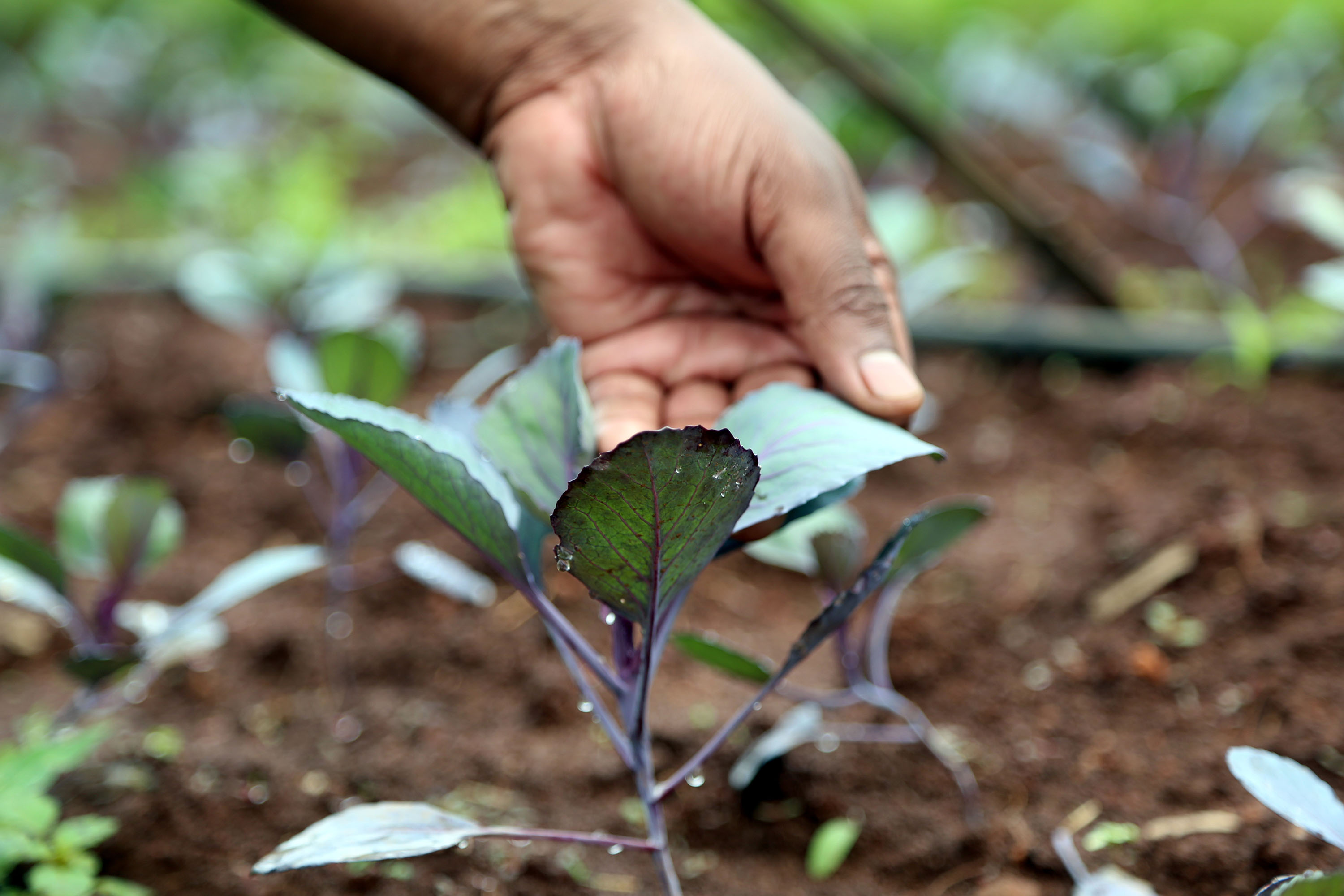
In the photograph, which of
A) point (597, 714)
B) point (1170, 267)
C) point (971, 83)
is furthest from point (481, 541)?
point (971, 83)

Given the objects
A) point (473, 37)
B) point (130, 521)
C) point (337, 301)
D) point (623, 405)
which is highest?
point (473, 37)

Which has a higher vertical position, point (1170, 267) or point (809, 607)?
point (1170, 267)

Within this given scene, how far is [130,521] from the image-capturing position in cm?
107

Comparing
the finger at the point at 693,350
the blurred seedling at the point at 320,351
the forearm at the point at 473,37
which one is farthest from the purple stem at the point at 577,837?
the forearm at the point at 473,37

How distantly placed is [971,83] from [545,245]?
8.27 feet

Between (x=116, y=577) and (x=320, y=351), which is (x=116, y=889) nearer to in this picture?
(x=116, y=577)

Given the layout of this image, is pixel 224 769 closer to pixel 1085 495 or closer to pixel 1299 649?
pixel 1299 649

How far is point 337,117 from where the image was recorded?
4.63m

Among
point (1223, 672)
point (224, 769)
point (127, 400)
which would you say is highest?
point (1223, 672)

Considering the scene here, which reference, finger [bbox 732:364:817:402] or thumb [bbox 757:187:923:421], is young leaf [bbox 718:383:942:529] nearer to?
thumb [bbox 757:187:923:421]

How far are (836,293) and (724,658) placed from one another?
13.9 inches

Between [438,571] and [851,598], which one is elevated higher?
[851,598]

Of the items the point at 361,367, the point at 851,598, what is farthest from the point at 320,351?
the point at 851,598

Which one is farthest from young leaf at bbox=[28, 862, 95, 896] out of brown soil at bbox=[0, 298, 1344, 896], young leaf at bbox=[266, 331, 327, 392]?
young leaf at bbox=[266, 331, 327, 392]
